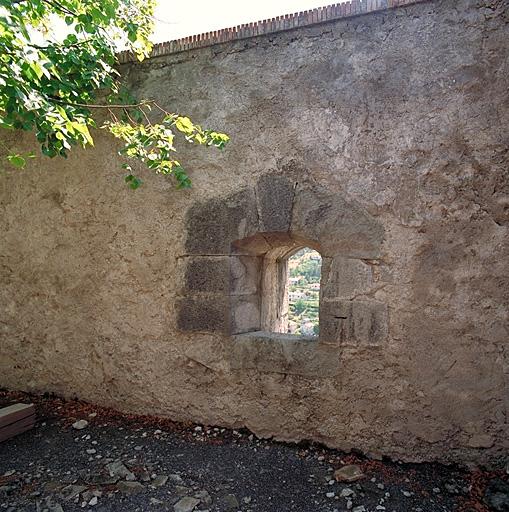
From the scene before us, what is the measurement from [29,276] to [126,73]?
2096 mm

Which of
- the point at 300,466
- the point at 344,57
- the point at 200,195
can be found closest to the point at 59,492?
the point at 300,466

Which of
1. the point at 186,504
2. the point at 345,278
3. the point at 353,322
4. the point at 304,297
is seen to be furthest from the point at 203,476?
the point at 304,297

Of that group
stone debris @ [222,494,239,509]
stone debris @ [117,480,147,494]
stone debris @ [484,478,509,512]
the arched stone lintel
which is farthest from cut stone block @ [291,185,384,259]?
stone debris @ [117,480,147,494]

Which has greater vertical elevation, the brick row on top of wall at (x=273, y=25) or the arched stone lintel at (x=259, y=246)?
the brick row on top of wall at (x=273, y=25)

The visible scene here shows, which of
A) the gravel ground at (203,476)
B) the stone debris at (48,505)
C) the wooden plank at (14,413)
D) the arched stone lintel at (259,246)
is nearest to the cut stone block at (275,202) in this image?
the arched stone lintel at (259,246)

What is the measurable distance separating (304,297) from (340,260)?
461cm

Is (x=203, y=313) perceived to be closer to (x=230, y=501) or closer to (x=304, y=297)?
(x=230, y=501)

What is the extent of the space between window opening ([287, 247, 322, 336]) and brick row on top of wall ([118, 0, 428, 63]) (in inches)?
73.8

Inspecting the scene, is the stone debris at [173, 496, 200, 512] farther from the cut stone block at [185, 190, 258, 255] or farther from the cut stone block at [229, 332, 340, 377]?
the cut stone block at [185, 190, 258, 255]

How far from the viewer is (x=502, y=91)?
2666 millimetres

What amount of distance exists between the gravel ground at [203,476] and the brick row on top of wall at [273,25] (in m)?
3.10

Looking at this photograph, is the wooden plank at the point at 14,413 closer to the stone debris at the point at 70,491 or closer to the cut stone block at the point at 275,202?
the stone debris at the point at 70,491

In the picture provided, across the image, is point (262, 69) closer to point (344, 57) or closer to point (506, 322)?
point (344, 57)

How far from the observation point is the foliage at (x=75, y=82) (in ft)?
6.87
